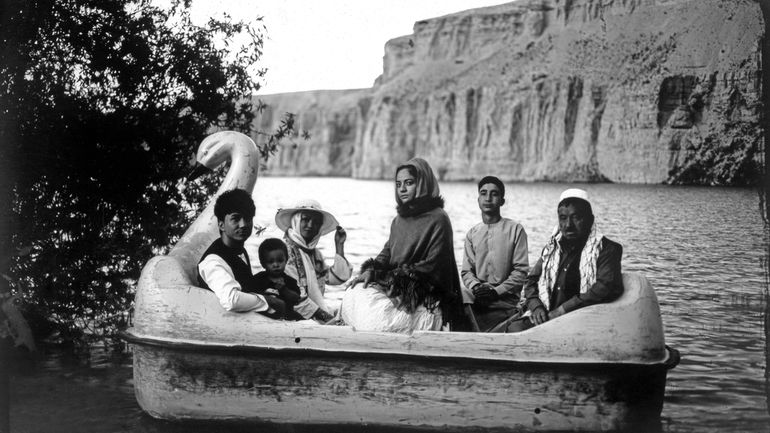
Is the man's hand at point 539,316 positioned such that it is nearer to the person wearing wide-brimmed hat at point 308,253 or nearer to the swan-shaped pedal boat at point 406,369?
the swan-shaped pedal boat at point 406,369

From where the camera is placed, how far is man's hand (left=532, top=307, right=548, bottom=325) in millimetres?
4883

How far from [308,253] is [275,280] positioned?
61 centimetres

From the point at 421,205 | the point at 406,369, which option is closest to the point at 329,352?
the point at 406,369

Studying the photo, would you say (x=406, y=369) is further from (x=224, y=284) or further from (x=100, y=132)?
(x=100, y=132)

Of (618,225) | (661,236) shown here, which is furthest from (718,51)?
(661,236)

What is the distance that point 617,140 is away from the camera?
56.6 m

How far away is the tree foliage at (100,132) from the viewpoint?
644 centimetres

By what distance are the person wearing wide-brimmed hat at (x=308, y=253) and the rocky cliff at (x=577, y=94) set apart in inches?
564

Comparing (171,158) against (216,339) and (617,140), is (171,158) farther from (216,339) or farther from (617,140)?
(617,140)

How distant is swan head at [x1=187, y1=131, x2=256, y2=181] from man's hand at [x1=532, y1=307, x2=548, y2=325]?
2790 millimetres

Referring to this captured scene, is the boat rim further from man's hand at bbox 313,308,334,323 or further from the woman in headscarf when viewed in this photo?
man's hand at bbox 313,308,334,323

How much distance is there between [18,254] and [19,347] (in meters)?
1.23

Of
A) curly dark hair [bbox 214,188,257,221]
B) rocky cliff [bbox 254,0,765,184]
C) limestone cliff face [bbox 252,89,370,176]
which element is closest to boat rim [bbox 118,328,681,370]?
curly dark hair [bbox 214,188,257,221]

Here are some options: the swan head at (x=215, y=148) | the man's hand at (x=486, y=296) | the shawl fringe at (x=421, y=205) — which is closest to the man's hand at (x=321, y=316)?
the shawl fringe at (x=421, y=205)
